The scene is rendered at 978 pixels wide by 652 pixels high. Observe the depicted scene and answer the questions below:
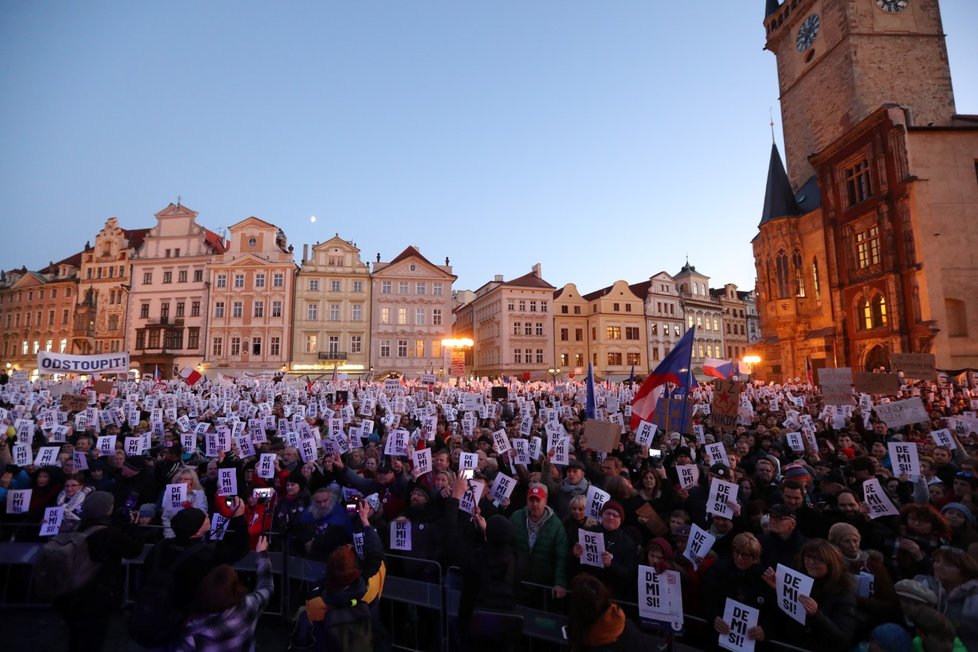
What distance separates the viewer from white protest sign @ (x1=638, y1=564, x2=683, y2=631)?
4141 millimetres

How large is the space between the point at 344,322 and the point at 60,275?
1423 inches

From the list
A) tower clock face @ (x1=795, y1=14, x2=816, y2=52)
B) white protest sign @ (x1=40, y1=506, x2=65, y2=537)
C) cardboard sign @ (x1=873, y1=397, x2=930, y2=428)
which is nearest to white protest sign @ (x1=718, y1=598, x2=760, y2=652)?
white protest sign @ (x1=40, y1=506, x2=65, y2=537)

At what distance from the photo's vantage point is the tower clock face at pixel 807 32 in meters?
39.7

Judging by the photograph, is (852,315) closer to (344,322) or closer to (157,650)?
(157,650)

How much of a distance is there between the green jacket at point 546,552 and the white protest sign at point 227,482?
4.18 meters

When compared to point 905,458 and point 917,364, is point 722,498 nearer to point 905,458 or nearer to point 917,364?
point 905,458

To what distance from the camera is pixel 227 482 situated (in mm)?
7379

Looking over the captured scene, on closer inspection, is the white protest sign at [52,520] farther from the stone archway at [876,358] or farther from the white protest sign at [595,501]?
the stone archway at [876,358]

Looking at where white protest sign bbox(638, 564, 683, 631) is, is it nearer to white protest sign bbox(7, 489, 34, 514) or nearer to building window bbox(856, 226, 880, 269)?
white protest sign bbox(7, 489, 34, 514)

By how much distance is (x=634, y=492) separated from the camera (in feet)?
21.3

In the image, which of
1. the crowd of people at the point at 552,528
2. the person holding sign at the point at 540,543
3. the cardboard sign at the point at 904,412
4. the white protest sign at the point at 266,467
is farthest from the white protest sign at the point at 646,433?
the white protest sign at the point at 266,467

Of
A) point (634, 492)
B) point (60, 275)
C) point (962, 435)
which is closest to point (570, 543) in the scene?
point (634, 492)

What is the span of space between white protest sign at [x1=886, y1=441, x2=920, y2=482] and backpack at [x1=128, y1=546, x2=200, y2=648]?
26.6 ft

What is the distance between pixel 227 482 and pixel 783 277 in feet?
125
